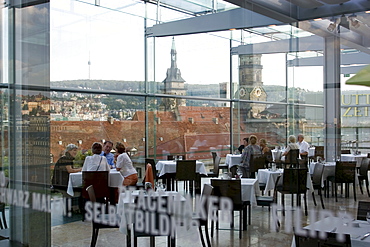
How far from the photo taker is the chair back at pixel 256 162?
21.6 ft

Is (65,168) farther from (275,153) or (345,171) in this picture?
(345,171)

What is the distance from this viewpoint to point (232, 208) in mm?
5809

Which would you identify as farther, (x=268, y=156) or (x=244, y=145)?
(x=244, y=145)

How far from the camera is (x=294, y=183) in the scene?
479cm

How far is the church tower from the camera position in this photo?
10.4 metres

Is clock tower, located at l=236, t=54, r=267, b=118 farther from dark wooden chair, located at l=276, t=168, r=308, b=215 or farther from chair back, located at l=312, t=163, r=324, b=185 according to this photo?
chair back, located at l=312, t=163, r=324, b=185

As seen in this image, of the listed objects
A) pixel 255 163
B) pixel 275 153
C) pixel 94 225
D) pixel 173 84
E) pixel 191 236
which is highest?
pixel 173 84

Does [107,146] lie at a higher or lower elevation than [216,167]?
higher

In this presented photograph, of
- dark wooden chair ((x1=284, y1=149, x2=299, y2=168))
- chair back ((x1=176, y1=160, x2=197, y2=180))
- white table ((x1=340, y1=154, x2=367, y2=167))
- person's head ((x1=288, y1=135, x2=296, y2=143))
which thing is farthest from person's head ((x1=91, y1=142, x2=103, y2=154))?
white table ((x1=340, y1=154, x2=367, y2=167))

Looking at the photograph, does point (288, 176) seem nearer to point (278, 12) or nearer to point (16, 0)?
point (278, 12)

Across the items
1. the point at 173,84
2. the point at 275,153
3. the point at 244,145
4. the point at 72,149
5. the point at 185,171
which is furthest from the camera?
the point at 173,84

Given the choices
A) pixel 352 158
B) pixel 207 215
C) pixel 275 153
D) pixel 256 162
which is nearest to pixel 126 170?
→ pixel 256 162

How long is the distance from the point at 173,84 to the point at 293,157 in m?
6.80

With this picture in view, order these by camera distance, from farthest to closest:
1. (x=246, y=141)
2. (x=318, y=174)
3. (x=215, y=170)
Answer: (x=215, y=170)
(x=246, y=141)
(x=318, y=174)
